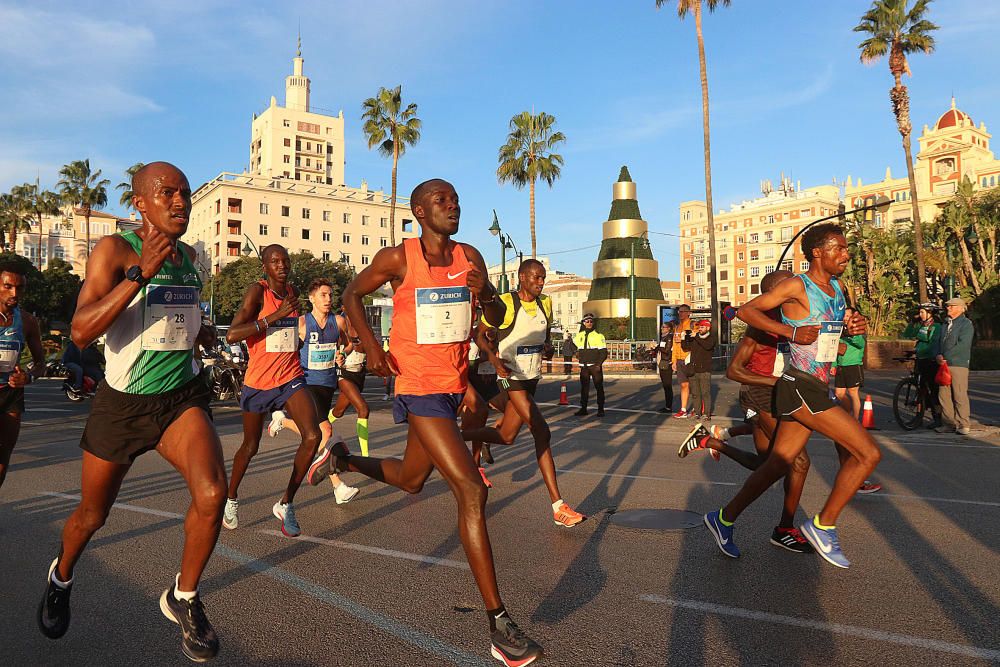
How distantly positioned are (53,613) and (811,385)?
13.9 ft

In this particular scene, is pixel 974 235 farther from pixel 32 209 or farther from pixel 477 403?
pixel 32 209

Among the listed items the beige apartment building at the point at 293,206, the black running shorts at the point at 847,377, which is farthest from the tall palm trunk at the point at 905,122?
the beige apartment building at the point at 293,206

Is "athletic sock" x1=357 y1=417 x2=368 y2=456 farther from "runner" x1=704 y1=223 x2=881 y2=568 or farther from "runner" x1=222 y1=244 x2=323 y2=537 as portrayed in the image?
"runner" x1=704 y1=223 x2=881 y2=568

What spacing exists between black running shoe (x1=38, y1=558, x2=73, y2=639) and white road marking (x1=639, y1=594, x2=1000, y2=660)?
9.15 ft

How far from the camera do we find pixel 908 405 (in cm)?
1210

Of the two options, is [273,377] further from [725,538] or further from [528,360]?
[725,538]

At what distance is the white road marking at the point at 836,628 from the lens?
10.7 ft

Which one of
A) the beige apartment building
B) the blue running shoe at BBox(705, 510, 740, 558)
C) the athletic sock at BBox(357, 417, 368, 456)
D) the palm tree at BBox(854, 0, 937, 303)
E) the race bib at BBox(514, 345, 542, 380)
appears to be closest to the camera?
the blue running shoe at BBox(705, 510, 740, 558)

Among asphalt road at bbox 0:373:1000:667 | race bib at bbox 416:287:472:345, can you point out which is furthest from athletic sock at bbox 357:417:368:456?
race bib at bbox 416:287:472:345

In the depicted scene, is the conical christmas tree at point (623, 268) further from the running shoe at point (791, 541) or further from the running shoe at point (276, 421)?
the running shoe at point (791, 541)

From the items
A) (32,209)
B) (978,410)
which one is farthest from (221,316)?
(978,410)

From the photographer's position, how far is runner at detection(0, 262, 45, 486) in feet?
17.6

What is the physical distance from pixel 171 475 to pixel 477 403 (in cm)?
356

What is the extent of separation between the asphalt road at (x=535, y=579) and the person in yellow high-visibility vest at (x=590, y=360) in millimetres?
6953
